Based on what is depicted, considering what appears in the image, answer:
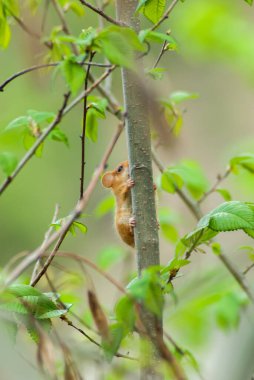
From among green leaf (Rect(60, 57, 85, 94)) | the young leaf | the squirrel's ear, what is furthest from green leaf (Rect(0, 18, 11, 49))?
the squirrel's ear

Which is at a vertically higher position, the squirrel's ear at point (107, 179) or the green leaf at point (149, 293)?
the squirrel's ear at point (107, 179)

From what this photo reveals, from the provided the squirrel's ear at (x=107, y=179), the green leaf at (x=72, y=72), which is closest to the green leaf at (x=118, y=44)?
the green leaf at (x=72, y=72)

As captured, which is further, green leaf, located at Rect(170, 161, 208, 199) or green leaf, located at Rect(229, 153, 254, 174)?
green leaf, located at Rect(170, 161, 208, 199)

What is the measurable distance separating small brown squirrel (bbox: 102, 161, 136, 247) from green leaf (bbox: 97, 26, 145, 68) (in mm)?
1450

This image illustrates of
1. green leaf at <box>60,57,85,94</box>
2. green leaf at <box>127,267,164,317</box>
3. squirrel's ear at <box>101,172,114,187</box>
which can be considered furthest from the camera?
squirrel's ear at <box>101,172,114,187</box>

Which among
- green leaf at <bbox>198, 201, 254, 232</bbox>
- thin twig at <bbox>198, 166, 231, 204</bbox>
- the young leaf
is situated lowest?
green leaf at <bbox>198, 201, 254, 232</bbox>

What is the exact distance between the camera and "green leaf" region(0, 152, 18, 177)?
1.60 metres

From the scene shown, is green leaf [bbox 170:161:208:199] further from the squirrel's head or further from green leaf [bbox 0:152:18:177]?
green leaf [bbox 0:152:18:177]

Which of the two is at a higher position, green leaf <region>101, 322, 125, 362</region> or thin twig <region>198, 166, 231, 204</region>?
thin twig <region>198, 166, 231, 204</region>

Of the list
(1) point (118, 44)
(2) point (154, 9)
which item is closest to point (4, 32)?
(2) point (154, 9)

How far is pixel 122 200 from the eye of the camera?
3.02 metres

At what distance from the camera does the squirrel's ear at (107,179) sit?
3.06m

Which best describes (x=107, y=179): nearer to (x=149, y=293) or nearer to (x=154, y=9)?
(x=154, y=9)

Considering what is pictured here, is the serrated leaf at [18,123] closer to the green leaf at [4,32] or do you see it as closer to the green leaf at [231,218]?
the green leaf at [4,32]
